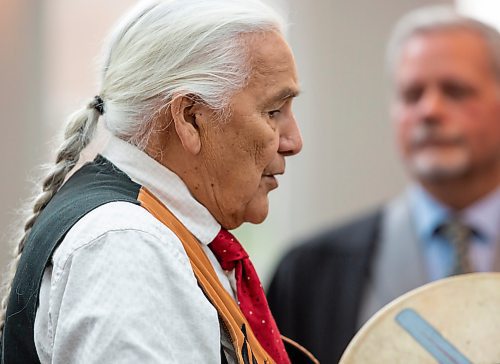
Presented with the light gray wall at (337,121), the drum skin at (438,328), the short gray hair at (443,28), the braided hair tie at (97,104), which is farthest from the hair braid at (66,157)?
the light gray wall at (337,121)

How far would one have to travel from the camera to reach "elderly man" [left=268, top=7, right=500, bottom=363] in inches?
169

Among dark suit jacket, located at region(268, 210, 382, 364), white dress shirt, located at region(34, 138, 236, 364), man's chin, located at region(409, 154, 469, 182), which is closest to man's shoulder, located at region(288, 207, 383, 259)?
dark suit jacket, located at region(268, 210, 382, 364)

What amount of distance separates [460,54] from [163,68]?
272cm

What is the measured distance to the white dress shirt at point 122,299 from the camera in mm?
1773

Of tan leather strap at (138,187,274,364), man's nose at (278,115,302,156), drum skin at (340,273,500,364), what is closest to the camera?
tan leather strap at (138,187,274,364)

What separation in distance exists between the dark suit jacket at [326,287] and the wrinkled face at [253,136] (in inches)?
77.8

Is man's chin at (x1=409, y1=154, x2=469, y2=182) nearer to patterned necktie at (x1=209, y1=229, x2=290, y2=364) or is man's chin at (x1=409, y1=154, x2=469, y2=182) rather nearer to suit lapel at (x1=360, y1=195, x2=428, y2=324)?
suit lapel at (x1=360, y1=195, x2=428, y2=324)

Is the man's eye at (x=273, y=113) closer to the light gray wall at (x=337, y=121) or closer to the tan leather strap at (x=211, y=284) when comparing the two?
the tan leather strap at (x=211, y=284)

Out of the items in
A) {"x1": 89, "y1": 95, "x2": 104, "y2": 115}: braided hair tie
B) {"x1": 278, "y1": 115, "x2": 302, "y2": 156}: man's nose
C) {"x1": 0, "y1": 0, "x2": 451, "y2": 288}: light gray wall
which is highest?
{"x1": 89, "y1": 95, "x2": 104, "y2": 115}: braided hair tie

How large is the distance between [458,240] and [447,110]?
1.70ft

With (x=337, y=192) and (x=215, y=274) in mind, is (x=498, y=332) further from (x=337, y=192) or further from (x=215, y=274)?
(x=337, y=192)

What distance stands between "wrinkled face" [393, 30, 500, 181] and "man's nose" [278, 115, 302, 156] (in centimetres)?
224

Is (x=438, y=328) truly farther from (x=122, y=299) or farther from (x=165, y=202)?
(x=122, y=299)

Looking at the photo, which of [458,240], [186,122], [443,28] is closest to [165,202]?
[186,122]
